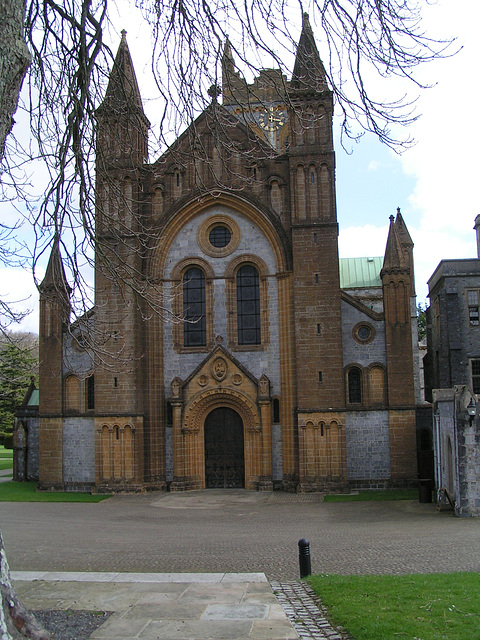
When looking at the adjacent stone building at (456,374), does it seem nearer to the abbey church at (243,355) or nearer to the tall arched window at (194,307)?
the abbey church at (243,355)

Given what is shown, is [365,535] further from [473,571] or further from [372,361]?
[372,361]

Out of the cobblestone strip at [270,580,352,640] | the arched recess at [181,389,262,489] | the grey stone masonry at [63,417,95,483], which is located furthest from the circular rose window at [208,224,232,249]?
the cobblestone strip at [270,580,352,640]

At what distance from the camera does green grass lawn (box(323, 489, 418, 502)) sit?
24.4 metres

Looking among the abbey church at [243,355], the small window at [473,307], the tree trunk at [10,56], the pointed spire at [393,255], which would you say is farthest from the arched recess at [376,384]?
the tree trunk at [10,56]

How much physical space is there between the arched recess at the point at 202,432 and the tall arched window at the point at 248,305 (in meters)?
2.47

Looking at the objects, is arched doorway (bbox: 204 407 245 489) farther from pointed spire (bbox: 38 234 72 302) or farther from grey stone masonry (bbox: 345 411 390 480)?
pointed spire (bbox: 38 234 72 302)

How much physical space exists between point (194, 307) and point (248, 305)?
2.28 m

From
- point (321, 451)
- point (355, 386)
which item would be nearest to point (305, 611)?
point (321, 451)

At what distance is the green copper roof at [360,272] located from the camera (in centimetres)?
5691

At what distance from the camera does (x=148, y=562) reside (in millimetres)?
13914

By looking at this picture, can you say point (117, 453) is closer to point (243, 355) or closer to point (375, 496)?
point (243, 355)

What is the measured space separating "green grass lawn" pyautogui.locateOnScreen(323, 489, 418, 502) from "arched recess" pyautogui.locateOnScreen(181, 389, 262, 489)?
3513mm

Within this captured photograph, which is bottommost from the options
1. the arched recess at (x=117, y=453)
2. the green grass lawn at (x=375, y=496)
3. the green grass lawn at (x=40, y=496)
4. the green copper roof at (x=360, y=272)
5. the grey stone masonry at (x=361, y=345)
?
the green grass lawn at (x=375, y=496)

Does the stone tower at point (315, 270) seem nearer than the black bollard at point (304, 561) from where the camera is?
No
